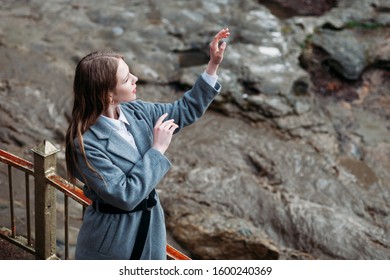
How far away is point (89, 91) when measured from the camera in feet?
7.00

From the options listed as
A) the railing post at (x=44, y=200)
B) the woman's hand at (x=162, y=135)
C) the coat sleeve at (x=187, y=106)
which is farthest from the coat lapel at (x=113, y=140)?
the railing post at (x=44, y=200)

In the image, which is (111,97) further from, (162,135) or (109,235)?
(109,235)

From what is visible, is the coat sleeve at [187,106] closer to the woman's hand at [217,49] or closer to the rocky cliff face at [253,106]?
→ the woman's hand at [217,49]

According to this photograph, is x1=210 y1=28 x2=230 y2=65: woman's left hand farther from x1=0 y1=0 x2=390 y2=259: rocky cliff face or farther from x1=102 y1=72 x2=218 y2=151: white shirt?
x1=0 y1=0 x2=390 y2=259: rocky cliff face

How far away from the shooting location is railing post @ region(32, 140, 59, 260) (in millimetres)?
2852

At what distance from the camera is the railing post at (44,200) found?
2852mm

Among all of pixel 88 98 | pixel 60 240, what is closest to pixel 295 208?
pixel 60 240

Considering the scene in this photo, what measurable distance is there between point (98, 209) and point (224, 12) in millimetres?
6252

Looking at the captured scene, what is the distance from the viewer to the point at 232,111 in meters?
6.77

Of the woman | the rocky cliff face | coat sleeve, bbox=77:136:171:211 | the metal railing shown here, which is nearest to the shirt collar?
the woman

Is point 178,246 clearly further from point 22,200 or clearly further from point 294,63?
point 294,63

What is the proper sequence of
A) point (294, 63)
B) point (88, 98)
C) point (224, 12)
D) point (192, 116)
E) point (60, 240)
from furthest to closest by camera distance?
point (224, 12) < point (294, 63) < point (60, 240) < point (192, 116) < point (88, 98)

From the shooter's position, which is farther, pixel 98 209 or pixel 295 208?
pixel 295 208

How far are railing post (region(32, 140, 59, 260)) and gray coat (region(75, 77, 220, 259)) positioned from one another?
0.63 meters
